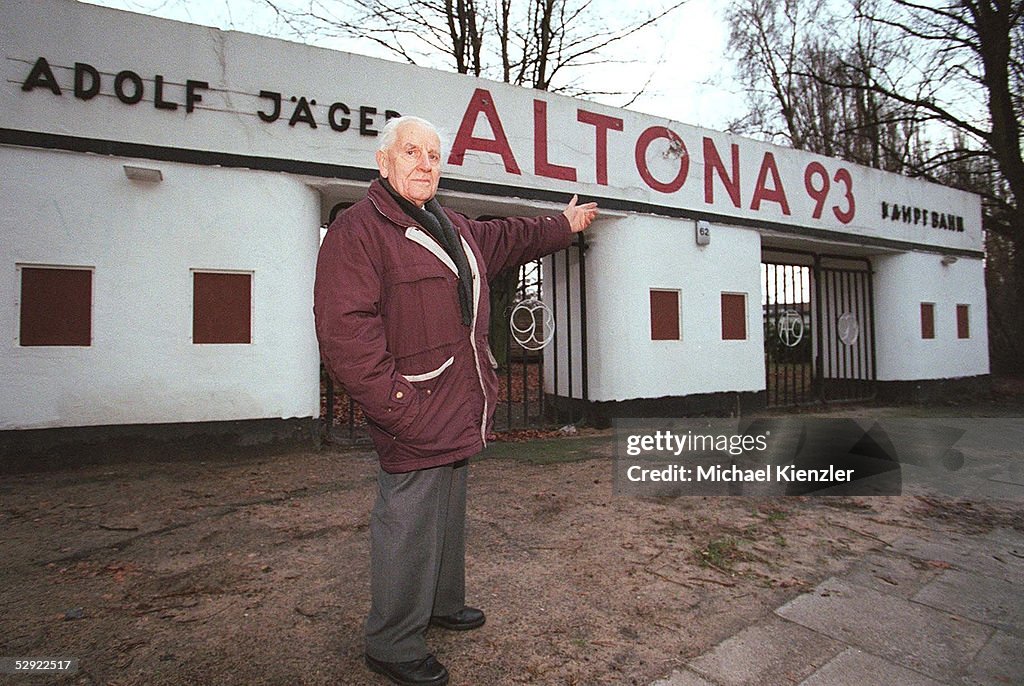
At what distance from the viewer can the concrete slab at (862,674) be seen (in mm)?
1875

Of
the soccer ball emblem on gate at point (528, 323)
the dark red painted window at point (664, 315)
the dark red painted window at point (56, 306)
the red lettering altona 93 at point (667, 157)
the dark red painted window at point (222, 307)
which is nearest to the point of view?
the dark red painted window at point (56, 306)

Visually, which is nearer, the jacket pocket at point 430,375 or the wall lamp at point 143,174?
the jacket pocket at point 430,375

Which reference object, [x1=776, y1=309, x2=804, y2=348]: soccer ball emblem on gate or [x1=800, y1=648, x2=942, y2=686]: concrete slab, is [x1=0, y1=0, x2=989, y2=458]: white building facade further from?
[x1=800, y1=648, x2=942, y2=686]: concrete slab

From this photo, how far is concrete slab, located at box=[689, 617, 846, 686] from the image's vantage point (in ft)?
6.30

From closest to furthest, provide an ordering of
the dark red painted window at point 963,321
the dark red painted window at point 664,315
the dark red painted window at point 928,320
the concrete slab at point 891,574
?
the concrete slab at point 891,574, the dark red painted window at point 664,315, the dark red painted window at point 928,320, the dark red painted window at point 963,321

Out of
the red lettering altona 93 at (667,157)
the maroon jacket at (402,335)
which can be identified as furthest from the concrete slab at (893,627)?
the red lettering altona 93 at (667,157)

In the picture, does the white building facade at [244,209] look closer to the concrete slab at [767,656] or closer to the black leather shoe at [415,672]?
the black leather shoe at [415,672]

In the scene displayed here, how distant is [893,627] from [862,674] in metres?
0.46

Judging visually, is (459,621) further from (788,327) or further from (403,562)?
(788,327)

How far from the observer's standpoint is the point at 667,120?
7.69 metres

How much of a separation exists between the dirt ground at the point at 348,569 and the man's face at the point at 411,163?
172cm

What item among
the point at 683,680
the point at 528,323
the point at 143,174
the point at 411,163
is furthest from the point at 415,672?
the point at 528,323

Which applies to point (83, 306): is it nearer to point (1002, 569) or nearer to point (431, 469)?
point (431, 469)

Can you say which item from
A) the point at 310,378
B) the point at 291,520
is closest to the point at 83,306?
the point at 310,378
